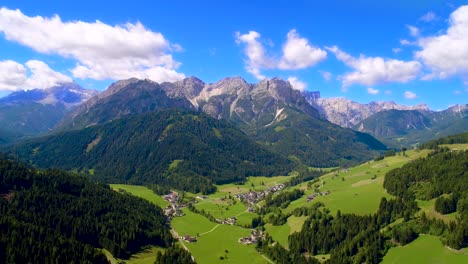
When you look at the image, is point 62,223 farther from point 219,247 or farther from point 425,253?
point 425,253

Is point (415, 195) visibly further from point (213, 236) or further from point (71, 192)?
point (71, 192)

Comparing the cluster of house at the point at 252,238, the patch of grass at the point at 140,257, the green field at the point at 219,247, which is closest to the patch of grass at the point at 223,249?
the green field at the point at 219,247

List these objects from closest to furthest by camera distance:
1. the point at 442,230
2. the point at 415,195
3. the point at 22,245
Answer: the point at 22,245 → the point at 442,230 → the point at 415,195

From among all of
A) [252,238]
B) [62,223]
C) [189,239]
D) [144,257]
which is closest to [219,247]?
[189,239]

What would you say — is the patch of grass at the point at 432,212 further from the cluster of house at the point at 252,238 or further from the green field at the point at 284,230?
the cluster of house at the point at 252,238

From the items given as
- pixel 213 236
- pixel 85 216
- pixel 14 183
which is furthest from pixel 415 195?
pixel 14 183

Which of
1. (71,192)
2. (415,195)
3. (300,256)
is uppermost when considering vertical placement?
(71,192)
